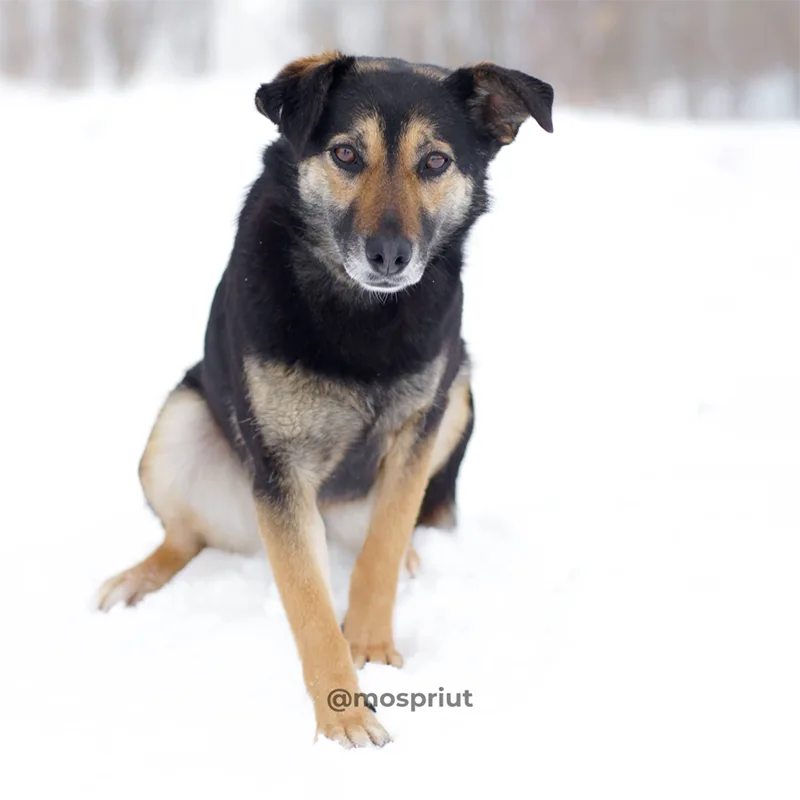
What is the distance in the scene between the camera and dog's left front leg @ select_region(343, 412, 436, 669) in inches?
127

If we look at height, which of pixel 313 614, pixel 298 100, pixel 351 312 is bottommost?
pixel 313 614

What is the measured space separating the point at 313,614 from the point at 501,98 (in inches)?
71.8

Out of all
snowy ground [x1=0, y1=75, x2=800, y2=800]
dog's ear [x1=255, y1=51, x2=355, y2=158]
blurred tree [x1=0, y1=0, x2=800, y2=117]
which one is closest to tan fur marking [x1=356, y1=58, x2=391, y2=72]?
dog's ear [x1=255, y1=51, x2=355, y2=158]

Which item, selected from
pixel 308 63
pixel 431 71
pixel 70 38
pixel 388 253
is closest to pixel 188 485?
pixel 388 253

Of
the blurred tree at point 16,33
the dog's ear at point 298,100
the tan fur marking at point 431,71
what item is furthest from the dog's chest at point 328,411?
the blurred tree at point 16,33

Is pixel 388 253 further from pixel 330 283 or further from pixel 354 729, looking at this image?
pixel 354 729

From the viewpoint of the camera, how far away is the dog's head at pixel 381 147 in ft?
9.37

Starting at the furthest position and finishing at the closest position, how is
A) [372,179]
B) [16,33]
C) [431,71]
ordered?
[16,33] < [431,71] < [372,179]

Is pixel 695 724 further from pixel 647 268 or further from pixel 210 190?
pixel 210 190

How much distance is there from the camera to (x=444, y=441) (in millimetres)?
3762

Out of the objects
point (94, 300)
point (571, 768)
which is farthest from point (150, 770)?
point (94, 300)

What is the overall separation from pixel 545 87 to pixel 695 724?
204 centimetres

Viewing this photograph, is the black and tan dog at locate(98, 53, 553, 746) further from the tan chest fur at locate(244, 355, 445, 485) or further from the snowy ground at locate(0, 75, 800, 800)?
the snowy ground at locate(0, 75, 800, 800)

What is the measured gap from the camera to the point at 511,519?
13.5ft
